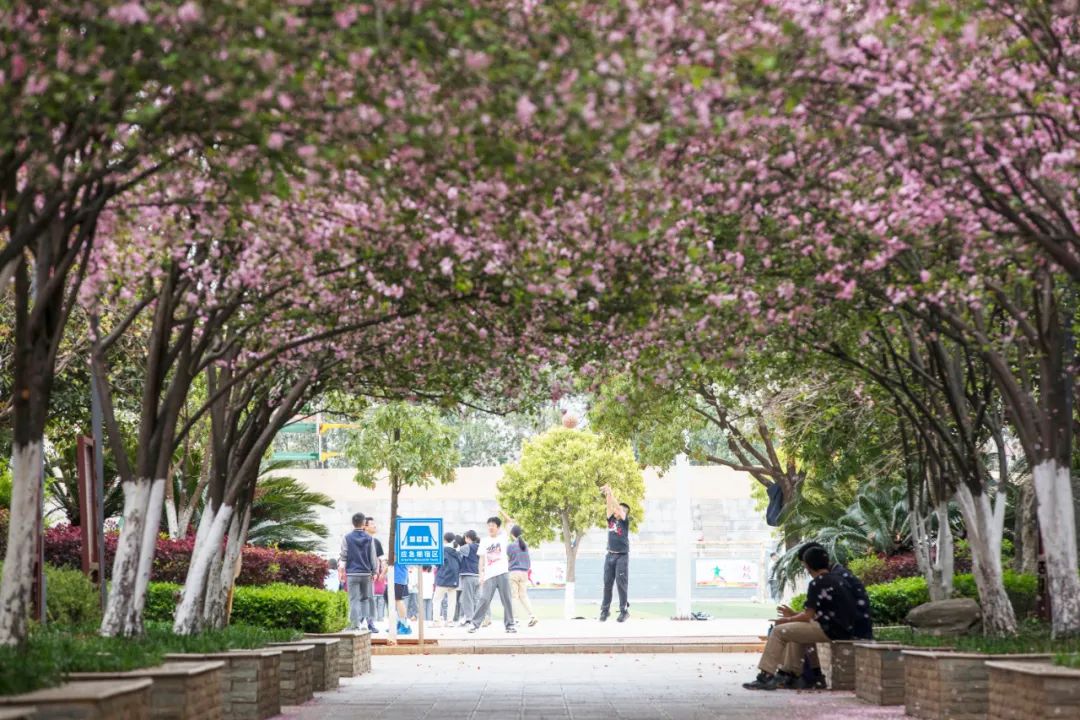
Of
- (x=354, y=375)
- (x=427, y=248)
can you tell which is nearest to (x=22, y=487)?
(x=427, y=248)

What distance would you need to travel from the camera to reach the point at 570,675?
18.1m

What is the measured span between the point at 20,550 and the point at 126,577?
261 centimetres

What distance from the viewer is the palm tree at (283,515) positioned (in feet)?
95.9

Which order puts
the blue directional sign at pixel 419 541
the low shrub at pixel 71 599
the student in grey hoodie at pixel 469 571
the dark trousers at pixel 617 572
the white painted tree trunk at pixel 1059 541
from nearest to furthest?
the white painted tree trunk at pixel 1059 541, the low shrub at pixel 71 599, the blue directional sign at pixel 419 541, the student in grey hoodie at pixel 469 571, the dark trousers at pixel 617 572

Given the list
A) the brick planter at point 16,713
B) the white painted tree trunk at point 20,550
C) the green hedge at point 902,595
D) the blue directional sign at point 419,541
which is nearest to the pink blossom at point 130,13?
the brick planter at point 16,713

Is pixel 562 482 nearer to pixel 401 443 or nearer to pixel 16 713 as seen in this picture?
pixel 401 443

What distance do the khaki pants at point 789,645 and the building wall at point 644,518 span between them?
34.9 metres

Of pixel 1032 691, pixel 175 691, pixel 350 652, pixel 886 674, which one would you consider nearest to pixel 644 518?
pixel 350 652

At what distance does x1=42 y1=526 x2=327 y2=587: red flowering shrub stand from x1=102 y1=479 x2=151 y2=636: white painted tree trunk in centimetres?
1020

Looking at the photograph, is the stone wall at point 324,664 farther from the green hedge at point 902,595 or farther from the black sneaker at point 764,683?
the green hedge at point 902,595

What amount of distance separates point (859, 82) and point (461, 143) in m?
2.54

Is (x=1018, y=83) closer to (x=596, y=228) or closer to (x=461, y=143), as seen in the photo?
(x=596, y=228)

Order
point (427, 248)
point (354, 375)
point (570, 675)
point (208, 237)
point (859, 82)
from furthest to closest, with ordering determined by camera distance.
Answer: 1. point (570, 675)
2. point (354, 375)
3. point (208, 237)
4. point (427, 248)
5. point (859, 82)

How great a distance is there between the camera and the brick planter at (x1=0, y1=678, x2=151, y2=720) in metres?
7.39
